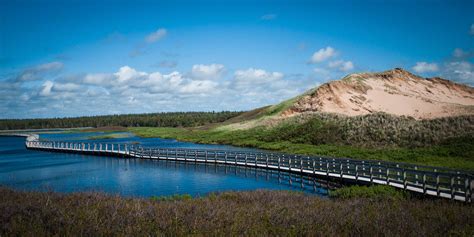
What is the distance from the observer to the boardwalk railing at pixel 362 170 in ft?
66.3

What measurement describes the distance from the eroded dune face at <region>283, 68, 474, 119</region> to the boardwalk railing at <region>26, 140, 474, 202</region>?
44097mm

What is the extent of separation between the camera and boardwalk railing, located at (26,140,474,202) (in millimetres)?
20219

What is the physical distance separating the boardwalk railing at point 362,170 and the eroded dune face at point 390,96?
145ft

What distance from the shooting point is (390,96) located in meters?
92.2

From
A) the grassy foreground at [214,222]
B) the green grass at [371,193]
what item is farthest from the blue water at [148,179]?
the grassy foreground at [214,222]

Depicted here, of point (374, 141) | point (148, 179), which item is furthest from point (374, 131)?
point (148, 179)

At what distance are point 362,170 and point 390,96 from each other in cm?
7089

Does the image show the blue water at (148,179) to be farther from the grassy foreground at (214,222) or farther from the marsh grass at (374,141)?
the marsh grass at (374,141)

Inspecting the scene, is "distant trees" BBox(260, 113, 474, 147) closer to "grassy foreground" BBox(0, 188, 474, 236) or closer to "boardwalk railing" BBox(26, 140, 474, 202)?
"boardwalk railing" BBox(26, 140, 474, 202)

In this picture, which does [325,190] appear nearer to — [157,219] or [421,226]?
[421,226]

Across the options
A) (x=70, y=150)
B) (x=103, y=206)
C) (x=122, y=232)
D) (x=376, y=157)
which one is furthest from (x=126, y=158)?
(x=122, y=232)

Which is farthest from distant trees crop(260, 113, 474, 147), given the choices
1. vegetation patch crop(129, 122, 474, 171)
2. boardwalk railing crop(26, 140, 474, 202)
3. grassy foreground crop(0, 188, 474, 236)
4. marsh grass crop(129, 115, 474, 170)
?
grassy foreground crop(0, 188, 474, 236)

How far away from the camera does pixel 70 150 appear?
71.8 metres

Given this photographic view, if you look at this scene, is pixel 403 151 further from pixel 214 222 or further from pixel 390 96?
pixel 390 96
